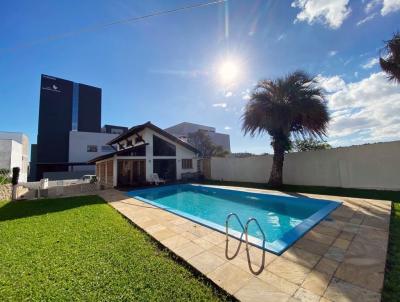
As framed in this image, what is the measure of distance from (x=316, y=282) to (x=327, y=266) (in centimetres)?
65

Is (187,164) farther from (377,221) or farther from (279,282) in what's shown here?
(279,282)

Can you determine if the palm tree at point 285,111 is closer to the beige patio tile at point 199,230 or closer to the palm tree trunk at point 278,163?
the palm tree trunk at point 278,163

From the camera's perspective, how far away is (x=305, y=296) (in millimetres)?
2760

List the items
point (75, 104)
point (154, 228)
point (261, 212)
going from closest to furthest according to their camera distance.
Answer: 1. point (154, 228)
2. point (261, 212)
3. point (75, 104)

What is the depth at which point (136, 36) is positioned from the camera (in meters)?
10.0

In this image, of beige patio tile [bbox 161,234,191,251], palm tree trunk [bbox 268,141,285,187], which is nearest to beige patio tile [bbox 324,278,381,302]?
beige patio tile [bbox 161,234,191,251]

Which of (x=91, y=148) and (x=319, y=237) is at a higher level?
(x=91, y=148)

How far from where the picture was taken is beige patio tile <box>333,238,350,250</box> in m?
4.26

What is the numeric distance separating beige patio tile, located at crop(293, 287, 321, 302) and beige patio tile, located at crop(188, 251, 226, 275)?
135cm

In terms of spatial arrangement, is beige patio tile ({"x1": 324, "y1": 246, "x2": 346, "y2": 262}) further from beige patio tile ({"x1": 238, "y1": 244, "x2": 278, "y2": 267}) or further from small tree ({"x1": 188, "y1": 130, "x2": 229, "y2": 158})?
small tree ({"x1": 188, "y1": 130, "x2": 229, "y2": 158})

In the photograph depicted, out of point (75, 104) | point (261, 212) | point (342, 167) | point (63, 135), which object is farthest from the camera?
point (75, 104)

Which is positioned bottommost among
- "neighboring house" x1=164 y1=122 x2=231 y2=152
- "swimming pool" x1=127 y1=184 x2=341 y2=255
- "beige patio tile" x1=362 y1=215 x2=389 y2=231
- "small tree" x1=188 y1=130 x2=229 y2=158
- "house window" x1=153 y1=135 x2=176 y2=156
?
"swimming pool" x1=127 y1=184 x2=341 y2=255

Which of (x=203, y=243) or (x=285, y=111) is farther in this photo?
(x=285, y=111)

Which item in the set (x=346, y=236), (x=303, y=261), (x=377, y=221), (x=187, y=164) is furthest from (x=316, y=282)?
(x=187, y=164)
